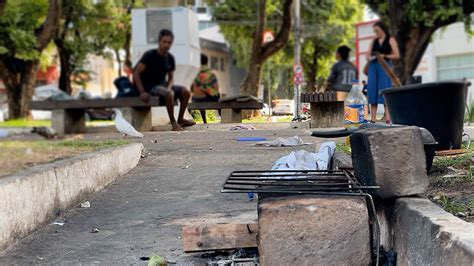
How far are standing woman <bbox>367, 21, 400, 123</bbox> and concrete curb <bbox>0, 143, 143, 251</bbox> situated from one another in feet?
16.9

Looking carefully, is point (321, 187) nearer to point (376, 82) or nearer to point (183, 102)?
point (376, 82)

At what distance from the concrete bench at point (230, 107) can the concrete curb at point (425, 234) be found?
6.88 m

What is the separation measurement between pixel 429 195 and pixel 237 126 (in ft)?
21.1

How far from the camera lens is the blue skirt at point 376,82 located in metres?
9.14

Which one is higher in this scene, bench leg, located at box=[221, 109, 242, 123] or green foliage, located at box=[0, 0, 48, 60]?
green foliage, located at box=[0, 0, 48, 60]

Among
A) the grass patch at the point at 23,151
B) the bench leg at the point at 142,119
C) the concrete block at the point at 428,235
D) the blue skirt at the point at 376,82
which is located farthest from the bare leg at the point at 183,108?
the concrete block at the point at 428,235

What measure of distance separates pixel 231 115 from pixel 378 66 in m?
2.71

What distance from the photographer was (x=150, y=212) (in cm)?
405

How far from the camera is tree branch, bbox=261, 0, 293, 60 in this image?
18.8 m

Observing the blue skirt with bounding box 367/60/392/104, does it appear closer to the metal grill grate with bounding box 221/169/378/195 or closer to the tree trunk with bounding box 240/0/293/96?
the metal grill grate with bounding box 221/169/378/195

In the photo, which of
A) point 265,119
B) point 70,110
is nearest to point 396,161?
point 70,110

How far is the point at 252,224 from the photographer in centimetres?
302

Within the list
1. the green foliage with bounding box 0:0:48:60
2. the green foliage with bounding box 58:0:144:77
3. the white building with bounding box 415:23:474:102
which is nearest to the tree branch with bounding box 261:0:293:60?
the green foliage with bounding box 58:0:144:77

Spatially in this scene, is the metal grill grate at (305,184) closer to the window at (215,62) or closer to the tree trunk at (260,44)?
the tree trunk at (260,44)
